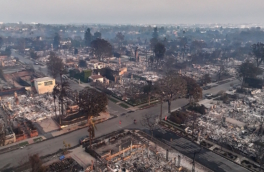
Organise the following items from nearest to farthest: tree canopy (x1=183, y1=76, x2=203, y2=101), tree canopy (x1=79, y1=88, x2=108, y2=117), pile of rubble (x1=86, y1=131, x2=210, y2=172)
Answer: pile of rubble (x1=86, y1=131, x2=210, y2=172), tree canopy (x1=79, y1=88, x2=108, y2=117), tree canopy (x1=183, y1=76, x2=203, y2=101)

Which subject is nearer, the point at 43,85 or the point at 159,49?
the point at 43,85

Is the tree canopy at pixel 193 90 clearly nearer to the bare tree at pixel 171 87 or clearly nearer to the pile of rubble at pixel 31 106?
the bare tree at pixel 171 87

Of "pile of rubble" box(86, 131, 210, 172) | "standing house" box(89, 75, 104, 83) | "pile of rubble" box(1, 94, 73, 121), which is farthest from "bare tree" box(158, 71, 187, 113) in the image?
"standing house" box(89, 75, 104, 83)

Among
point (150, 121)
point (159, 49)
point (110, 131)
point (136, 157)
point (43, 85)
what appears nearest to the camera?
point (136, 157)

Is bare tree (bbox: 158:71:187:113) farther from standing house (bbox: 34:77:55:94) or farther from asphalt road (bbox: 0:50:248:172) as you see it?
standing house (bbox: 34:77:55:94)

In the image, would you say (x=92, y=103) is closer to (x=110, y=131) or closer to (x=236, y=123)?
(x=110, y=131)

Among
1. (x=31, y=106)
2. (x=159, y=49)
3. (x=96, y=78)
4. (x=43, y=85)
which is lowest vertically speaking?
(x=31, y=106)

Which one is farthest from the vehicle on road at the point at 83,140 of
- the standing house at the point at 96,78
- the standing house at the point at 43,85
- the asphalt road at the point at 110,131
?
the standing house at the point at 96,78

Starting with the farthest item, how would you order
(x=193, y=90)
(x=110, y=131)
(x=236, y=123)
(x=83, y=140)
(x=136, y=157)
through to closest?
(x=193, y=90)
(x=236, y=123)
(x=110, y=131)
(x=83, y=140)
(x=136, y=157)

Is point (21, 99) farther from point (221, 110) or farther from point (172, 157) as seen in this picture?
point (221, 110)

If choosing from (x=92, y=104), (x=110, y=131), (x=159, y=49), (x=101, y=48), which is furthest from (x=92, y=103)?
(x=101, y=48)

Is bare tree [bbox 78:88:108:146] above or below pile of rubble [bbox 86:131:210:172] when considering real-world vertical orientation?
above

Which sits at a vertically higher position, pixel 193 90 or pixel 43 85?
pixel 193 90
